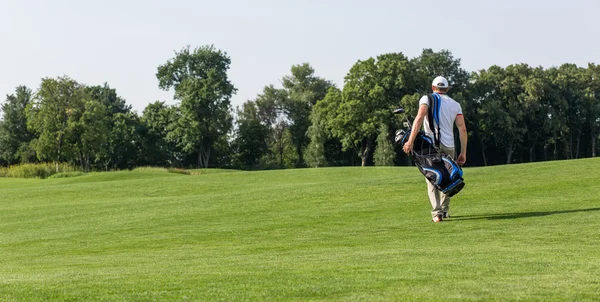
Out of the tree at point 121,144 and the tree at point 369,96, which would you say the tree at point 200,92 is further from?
the tree at point 369,96

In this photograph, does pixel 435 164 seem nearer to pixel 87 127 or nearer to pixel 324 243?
pixel 324 243

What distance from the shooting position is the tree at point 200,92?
10062cm

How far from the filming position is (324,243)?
13625 millimetres

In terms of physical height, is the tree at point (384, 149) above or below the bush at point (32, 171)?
above

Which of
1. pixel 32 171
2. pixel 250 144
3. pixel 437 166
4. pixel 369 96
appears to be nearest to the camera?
pixel 437 166

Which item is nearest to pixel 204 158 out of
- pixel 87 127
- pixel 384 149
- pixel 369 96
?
pixel 369 96

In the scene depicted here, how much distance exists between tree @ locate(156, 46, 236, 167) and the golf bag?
85945 mm

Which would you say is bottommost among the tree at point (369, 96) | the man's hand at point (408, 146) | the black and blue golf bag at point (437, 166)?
the black and blue golf bag at point (437, 166)

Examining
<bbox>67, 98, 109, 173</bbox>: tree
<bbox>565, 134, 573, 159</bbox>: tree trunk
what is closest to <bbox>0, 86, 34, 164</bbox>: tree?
<bbox>67, 98, 109, 173</bbox>: tree

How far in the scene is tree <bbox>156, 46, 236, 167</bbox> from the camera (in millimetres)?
100625

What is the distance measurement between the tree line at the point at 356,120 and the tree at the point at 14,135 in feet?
0.48

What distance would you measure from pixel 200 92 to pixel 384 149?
27143mm

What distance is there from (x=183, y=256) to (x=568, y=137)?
104522 mm

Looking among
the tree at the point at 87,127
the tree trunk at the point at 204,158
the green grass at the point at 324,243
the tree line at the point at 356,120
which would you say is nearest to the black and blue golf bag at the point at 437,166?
the green grass at the point at 324,243
